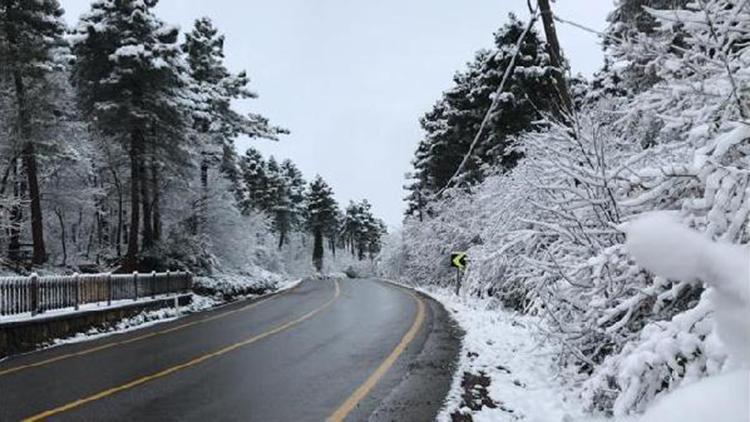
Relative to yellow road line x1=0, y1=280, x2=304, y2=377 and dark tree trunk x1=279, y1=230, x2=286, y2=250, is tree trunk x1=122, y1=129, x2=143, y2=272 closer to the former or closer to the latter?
yellow road line x1=0, y1=280, x2=304, y2=377

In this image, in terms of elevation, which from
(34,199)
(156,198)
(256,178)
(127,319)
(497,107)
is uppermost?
(256,178)

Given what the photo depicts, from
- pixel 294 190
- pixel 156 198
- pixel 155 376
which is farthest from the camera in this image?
pixel 294 190

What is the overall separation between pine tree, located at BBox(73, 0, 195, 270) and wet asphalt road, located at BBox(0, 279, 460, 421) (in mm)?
13121

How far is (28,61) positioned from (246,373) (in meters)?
21.5

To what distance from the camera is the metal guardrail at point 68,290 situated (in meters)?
13.7

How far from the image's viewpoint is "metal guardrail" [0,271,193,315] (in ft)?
45.1

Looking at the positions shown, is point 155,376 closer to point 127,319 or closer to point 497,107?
point 127,319

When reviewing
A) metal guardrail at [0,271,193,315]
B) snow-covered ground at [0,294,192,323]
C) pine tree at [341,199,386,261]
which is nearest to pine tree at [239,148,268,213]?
pine tree at [341,199,386,261]

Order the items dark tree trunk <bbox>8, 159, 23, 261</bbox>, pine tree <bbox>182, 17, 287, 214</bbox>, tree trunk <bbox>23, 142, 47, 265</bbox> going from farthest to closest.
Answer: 1. pine tree <bbox>182, 17, 287, 214</bbox>
2. dark tree trunk <bbox>8, 159, 23, 261</bbox>
3. tree trunk <bbox>23, 142, 47, 265</bbox>

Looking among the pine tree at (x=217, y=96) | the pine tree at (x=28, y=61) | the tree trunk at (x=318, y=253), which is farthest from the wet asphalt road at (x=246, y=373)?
the tree trunk at (x=318, y=253)

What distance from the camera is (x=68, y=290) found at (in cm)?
1586

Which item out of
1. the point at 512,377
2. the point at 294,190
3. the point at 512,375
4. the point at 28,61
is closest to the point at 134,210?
the point at 28,61

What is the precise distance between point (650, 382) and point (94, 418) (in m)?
5.63

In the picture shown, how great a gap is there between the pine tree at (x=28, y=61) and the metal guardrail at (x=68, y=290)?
8394 millimetres
